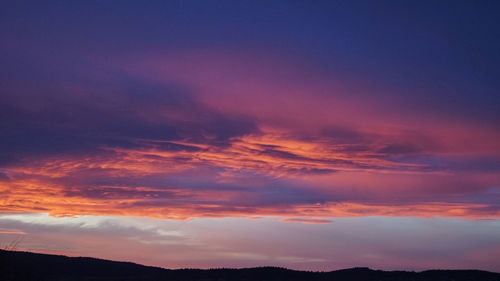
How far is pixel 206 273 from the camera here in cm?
5522

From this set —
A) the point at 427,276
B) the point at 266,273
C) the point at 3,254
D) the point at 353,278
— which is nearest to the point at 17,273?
the point at 3,254

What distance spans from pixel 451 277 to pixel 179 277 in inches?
908

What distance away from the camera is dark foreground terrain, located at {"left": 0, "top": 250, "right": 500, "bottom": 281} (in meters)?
53.0

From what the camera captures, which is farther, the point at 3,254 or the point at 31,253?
the point at 31,253

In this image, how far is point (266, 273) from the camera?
56.1m

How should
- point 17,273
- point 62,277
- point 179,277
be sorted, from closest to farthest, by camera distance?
point 17,273 → point 62,277 → point 179,277

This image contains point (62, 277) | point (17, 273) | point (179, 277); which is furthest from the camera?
point (179, 277)

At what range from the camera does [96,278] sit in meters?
51.4

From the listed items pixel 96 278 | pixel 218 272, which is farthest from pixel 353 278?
pixel 96 278

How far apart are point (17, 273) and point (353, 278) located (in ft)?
105

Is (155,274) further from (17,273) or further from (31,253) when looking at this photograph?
(17,273)

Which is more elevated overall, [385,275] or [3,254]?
[385,275]

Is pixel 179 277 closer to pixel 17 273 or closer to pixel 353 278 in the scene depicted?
pixel 353 278

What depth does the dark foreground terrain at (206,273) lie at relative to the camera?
53009 mm
